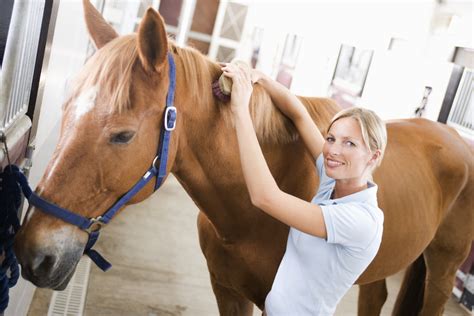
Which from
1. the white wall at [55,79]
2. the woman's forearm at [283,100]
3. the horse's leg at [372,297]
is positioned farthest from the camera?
the horse's leg at [372,297]

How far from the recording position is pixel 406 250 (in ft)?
6.77

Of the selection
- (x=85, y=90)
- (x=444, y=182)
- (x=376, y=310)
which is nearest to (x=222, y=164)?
(x=85, y=90)

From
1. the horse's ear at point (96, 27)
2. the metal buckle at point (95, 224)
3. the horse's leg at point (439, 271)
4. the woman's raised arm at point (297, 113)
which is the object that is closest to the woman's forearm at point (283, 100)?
the woman's raised arm at point (297, 113)

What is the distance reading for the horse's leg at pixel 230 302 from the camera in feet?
5.89

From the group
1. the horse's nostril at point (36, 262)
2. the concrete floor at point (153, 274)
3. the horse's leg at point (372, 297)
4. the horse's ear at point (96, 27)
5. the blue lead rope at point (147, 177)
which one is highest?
the horse's ear at point (96, 27)

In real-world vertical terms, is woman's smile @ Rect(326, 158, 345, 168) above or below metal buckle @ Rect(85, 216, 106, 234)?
above

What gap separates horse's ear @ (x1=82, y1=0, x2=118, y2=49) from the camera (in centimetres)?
123

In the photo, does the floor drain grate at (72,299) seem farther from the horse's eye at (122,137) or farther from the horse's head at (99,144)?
the horse's eye at (122,137)

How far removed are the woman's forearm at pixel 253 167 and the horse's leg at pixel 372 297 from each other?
1.62 metres

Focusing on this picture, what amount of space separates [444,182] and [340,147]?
1.30 metres

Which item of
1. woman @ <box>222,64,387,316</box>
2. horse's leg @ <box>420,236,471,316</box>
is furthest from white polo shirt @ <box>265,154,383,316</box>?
horse's leg @ <box>420,236,471,316</box>

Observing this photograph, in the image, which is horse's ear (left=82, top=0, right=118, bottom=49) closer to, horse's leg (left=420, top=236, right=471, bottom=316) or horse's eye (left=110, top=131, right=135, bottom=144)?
horse's eye (left=110, top=131, right=135, bottom=144)

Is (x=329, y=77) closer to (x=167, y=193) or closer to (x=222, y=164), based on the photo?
(x=167, y=193)

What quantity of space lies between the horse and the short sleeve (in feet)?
1.15
